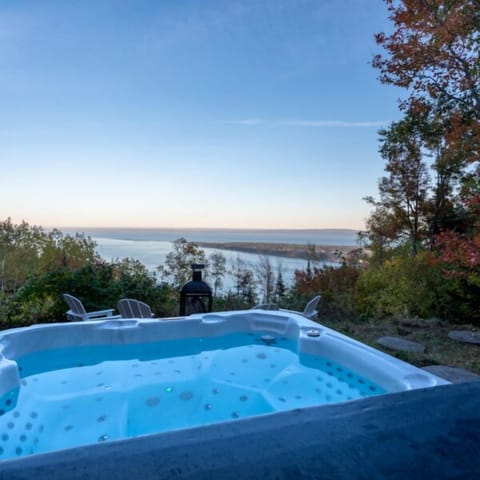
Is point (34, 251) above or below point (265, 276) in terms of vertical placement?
above

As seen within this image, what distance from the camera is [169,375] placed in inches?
154

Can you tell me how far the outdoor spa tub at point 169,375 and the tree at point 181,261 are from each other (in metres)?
3.08

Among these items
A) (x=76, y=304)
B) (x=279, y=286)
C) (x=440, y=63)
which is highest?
(x=440, y=63)

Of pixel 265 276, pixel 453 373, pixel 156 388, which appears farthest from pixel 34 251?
pixel 453 373

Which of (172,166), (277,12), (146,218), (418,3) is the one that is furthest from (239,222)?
(418,3)

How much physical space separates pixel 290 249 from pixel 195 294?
15.2ft

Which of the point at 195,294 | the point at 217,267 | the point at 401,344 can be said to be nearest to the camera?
the point at 401,344

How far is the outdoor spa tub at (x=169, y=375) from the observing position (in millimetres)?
2949

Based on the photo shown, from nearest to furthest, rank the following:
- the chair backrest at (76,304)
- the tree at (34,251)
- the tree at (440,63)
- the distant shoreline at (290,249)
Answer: the chair backrest at (76,304) < the tree at (440,63) < the tree at (34,251) < the distant shoreline at (290,249)

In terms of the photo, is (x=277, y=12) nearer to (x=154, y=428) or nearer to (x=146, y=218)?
(x=154, y=428)

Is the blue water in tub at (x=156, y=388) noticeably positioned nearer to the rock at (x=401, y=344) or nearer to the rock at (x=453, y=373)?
the rock at (x=453, y=373)

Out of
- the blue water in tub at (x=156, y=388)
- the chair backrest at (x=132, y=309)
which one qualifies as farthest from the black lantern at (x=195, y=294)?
the blue water in tub at (x=156, y=388)

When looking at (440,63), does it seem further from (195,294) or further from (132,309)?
(132,309)

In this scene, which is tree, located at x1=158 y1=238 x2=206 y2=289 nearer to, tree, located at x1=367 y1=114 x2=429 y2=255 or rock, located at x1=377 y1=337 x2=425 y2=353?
rock, located at x1=377 y1=337 x2=425 y2=353
